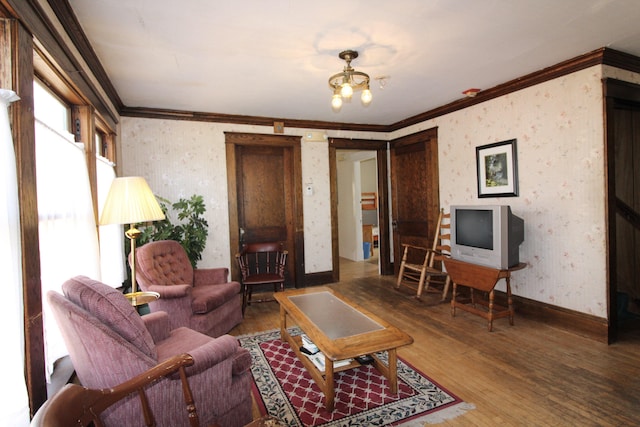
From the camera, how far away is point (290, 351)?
8.92 ft

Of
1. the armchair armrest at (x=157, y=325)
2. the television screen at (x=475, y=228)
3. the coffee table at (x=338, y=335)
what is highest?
the television screen at (x=475, y=228)

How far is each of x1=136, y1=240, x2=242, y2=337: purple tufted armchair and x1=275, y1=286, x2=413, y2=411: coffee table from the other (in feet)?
2.05

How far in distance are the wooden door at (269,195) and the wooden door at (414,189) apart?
155 centimetres

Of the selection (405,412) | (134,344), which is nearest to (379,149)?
(405,412)

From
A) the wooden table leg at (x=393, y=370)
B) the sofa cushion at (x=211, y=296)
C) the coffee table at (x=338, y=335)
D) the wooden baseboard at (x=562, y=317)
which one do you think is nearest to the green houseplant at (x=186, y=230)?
the sofa cushion at (x=211, y=296)

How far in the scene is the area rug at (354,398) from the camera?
6.16 feet

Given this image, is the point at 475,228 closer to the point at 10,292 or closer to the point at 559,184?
the point at 559,184

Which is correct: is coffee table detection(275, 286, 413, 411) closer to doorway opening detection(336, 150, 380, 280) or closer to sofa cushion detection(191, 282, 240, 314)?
sofa cushion detection(191, 282, 240, 314)

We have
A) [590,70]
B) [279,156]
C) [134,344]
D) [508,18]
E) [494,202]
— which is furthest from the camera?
[279,156]

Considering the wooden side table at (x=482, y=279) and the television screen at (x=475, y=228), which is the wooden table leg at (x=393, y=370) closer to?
the wooden side table at (x=482, y=279)

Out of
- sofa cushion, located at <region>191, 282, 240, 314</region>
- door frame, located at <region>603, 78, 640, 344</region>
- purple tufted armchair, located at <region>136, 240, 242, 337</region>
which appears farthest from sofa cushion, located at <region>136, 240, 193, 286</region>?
door frame, located at <region>603, 78, 640, 344</region>

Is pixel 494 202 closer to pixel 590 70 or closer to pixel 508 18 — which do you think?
pixel 590 70

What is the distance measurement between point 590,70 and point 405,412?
3035 millimetres

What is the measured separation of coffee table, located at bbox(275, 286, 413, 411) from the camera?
190cm
